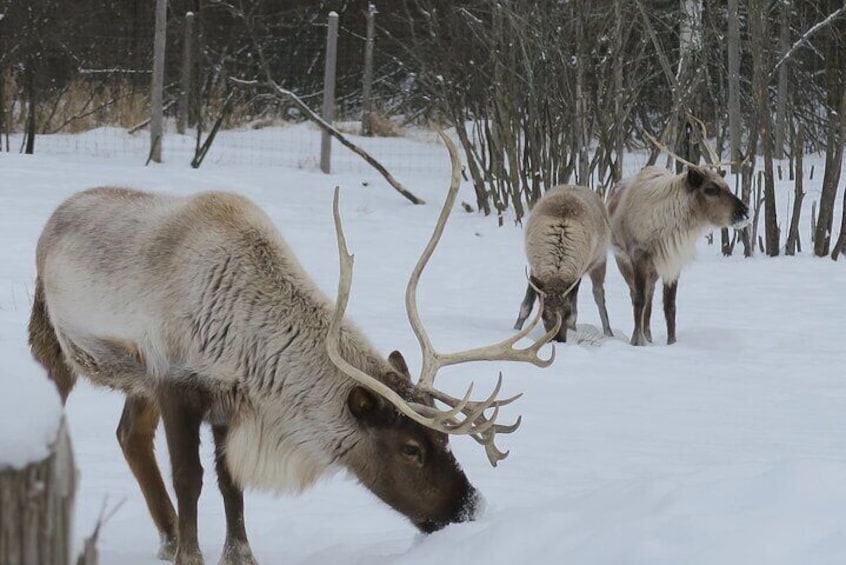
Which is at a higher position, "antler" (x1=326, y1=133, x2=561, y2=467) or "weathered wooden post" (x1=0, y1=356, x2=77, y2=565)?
"weathered wooden post" (x1=0, y1=356, x2=77, y2=565)

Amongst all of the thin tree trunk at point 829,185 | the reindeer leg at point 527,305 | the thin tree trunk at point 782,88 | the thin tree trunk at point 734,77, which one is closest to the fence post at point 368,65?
the thin tree trunk at point 782,88

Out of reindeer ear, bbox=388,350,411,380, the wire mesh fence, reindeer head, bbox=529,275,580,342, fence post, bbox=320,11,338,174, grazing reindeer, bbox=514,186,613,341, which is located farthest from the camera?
the wire mesh fence

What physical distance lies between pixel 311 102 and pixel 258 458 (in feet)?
53.6

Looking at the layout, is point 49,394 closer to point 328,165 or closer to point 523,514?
point 523,514

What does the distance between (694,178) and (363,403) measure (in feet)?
18.8

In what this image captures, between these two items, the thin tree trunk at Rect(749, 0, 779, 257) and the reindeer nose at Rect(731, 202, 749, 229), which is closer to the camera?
the reindeer nose at Rect(731, 202, 749, 229)

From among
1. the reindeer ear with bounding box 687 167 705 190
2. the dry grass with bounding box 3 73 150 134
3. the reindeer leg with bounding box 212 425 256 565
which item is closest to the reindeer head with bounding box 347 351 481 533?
the reindeer leg with bounding box 212 425 256 565

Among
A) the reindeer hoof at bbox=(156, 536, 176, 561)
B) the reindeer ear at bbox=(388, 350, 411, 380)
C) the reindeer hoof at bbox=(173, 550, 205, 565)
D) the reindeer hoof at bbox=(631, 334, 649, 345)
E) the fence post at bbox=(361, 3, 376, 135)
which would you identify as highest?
the fence post at bbox=(361, 3, 376, 135)

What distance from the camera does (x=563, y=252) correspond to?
787 centimetres

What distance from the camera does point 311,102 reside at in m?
19.5

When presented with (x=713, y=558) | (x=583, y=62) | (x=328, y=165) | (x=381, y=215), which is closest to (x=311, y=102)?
(x=328, y=165)

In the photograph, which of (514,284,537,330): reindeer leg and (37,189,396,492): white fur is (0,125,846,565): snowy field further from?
(37,189,396,492): white fur

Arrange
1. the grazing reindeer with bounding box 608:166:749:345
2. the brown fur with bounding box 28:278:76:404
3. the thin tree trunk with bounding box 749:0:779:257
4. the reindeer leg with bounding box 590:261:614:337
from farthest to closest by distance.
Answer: the thin tree trunk with bounding box 749:0:779:257 → the grazing reindeer with bounding box 608:166:749:345 → the reindeer leg with bounding box 590:261:614:337 → the brown fur with bounding box 28:278:76:404

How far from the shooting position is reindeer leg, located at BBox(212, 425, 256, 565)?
3598 millimetres
